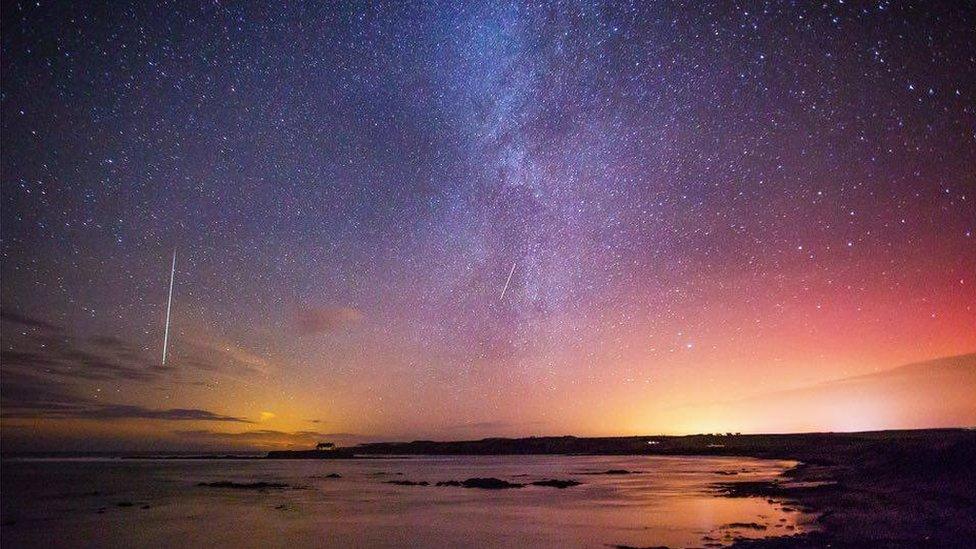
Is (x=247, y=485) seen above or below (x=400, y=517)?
below

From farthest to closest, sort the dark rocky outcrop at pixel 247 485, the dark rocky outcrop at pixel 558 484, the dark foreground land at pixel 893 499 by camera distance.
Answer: the dark rocky outcrop at pixel 247 485, the dark rocky outcrop at pixel 558 484, the dark foreground land at pixel 893 499

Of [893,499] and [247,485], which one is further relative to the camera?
[247,485]

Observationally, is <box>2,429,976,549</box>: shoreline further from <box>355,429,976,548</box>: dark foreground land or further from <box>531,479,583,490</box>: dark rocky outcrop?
<box>531,479,583,490</box>: dark rocky outcrop

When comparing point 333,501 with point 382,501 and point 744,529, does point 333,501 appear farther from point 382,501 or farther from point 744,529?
point 744,529

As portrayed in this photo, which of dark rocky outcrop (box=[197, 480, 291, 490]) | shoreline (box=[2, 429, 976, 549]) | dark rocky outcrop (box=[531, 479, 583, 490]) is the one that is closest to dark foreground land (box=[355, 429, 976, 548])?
shoreline (box=[2, 429, 976, 549])

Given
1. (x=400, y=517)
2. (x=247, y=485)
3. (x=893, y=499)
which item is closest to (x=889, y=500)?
(x=893, y=499)

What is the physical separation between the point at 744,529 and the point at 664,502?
11.5 metres

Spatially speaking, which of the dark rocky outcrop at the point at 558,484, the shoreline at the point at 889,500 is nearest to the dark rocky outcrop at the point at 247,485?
the dark rocky outcrop at the point at 558,484

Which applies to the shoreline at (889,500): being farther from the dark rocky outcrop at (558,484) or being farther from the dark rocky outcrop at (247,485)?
the dark rocky outcrop at (247,485)

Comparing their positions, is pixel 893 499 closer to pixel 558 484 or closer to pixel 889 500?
pixel 889 500

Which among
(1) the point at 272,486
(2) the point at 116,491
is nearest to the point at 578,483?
(1) the point at 272,486

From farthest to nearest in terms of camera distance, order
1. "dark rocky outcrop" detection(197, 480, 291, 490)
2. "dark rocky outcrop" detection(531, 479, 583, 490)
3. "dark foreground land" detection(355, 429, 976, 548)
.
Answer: "dark rocky outcrop" detection(197, 480, 291, 490) < "dark rocky outcrop" detection(531, 479, 583, 490) < "dark foreground land" detection(355, 429, 976, 548)

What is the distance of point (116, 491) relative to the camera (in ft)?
153

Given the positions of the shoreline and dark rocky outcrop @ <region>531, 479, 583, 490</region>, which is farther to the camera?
dark rocky outcrop @ <region>531, 479, 583, 490</region>
